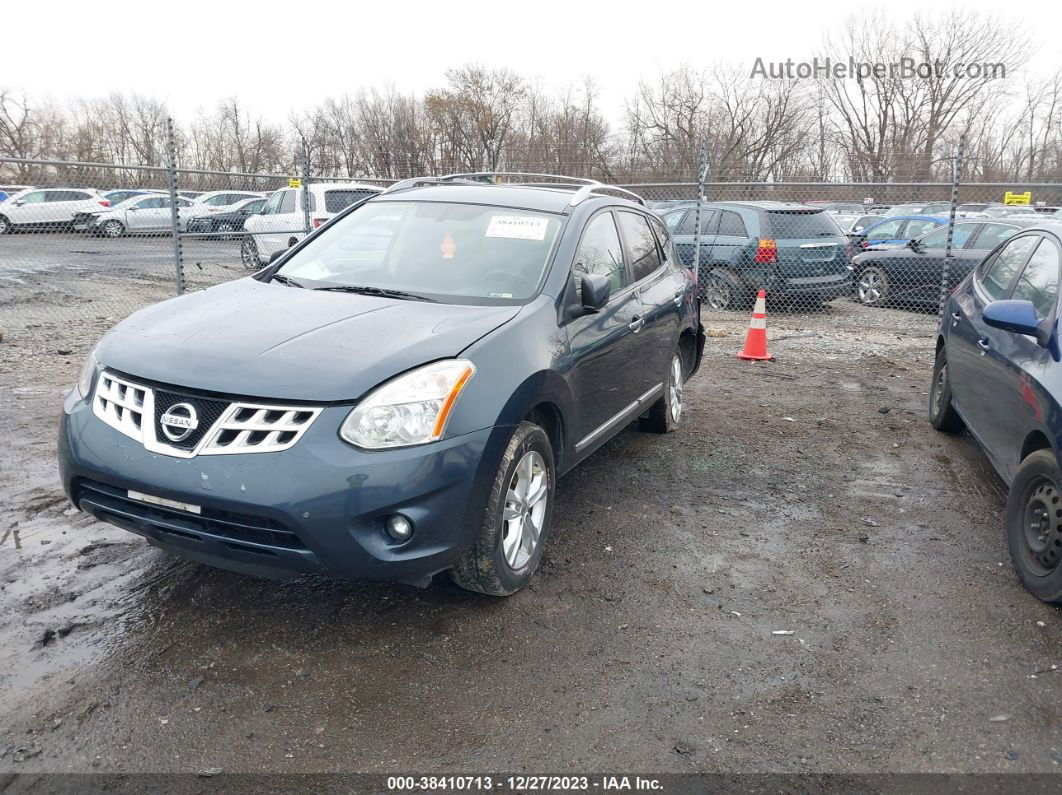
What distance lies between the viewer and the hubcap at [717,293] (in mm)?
12648

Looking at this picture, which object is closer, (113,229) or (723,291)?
(723,291)

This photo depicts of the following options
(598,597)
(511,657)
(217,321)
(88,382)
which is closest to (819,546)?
(598,597)

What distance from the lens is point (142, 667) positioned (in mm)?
3014

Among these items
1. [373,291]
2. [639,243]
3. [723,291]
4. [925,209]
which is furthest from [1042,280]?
[925,209]

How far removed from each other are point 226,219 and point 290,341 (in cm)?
1508

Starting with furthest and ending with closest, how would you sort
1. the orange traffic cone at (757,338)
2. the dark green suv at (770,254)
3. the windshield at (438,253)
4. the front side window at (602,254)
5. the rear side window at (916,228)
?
the rear side window at (916,228), the dark green suv at (770,254), the orange traffic cone at (757,338), the front side window at (602,254), the windshield at (438,253)

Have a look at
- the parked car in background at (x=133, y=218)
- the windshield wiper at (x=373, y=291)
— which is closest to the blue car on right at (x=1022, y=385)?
the windshield wiper at (x=373, y=291)

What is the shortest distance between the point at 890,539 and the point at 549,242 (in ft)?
7.81

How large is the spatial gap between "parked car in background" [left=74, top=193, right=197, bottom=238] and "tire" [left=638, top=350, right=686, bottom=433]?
6943 millimetres

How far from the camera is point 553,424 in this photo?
391 cm

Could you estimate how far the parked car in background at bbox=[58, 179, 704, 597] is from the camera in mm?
2896

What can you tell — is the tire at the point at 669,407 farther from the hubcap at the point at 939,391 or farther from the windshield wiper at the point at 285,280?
the windshield wiper at the point at 285,280

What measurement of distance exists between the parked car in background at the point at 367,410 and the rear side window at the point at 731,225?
8.35 m

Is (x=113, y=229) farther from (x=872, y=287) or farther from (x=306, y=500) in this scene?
(x=306, y=500)
